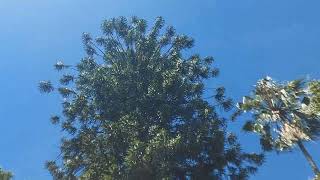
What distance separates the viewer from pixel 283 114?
41.4 meters

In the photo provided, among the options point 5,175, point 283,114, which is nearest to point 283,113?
point 283,114

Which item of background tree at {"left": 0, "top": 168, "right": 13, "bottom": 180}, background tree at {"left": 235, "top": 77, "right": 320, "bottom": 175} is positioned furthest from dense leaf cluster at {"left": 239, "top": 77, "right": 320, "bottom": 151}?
background tree at {"left": 0, "top": 168, "right": 13, "bottom": 180}

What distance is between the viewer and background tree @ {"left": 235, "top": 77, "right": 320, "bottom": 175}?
4000 centimetres

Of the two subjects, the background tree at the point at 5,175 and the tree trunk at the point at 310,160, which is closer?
the background tree at the point at 5,175

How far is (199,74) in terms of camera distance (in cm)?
4825

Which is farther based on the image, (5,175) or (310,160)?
(310,160)

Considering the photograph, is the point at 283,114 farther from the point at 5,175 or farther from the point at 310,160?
the point at 5,175

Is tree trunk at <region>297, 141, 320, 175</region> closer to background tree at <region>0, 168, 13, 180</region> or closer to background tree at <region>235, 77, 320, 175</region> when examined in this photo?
background tree at <region>235, 77, 320, 175</region>

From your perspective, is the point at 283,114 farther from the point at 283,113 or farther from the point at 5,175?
the point at 5,175

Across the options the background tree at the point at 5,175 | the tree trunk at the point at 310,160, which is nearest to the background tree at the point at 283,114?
the tree trunk at the point at 310,160

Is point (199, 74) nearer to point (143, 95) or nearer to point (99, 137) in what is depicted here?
point (143, 95)

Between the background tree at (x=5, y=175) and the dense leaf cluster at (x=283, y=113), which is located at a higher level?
the dense leaf cluster at (x=283, y=113)

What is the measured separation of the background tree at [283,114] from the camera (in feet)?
131

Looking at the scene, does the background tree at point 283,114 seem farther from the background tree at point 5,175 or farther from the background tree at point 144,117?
the background tree at point 5,175
